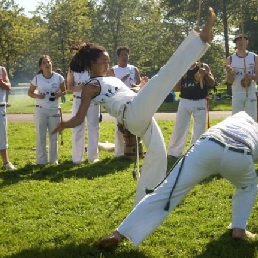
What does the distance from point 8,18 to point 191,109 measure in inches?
1263

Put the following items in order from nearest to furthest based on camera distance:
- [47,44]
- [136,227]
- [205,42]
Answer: [136,227] < [205,42] < [47,44]

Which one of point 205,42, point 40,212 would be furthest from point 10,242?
point 205,42

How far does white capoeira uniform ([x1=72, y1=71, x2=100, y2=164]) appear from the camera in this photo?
9383mm

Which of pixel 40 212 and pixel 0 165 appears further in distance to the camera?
pixel 0 165

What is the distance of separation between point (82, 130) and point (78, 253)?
4916mm

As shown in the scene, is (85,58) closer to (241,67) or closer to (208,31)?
(208,31)

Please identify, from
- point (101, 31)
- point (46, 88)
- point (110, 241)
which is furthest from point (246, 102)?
point (101, 31)

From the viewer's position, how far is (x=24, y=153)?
36.2 ft

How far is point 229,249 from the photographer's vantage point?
4664 mm

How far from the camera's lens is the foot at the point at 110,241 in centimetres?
444

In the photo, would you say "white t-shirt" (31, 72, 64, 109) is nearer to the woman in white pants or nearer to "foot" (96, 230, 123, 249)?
the woman in white pants

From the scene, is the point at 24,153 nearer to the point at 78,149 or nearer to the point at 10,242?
the point at 78,149

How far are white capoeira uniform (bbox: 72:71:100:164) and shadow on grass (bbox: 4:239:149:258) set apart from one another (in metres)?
4.57

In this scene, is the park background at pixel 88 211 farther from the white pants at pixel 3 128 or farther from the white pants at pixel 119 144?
the white pants at pixel 3 128
